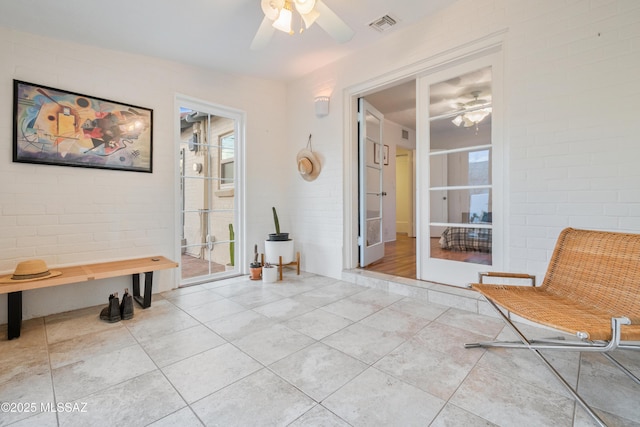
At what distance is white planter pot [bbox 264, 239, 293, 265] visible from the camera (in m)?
3.61

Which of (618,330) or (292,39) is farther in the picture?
(292,39)

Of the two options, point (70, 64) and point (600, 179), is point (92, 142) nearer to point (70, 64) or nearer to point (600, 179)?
point (70, 64)

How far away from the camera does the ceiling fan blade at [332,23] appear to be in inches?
77.4

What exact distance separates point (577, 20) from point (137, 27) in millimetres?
3523

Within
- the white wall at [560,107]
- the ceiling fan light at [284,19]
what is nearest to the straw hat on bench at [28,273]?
the ceiling fan light at [284,19]

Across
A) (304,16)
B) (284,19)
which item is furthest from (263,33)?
(304,16)

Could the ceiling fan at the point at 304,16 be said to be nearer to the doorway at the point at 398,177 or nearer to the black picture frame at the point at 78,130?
the doorway at the point at 398,177

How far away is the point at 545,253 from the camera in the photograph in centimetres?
216

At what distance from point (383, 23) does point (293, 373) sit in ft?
10.1

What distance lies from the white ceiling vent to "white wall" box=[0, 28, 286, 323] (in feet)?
6.17

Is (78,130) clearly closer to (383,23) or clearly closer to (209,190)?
(209,190)

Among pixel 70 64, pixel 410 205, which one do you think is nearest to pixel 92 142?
pixel 70 64

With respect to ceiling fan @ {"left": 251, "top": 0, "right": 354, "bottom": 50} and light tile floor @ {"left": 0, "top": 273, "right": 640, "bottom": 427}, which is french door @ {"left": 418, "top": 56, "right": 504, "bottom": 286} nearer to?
light tile floor @ {"left": 0, "top": 273, "right": 640, "bottom": 427}

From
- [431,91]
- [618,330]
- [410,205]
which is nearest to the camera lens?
[618,330]
